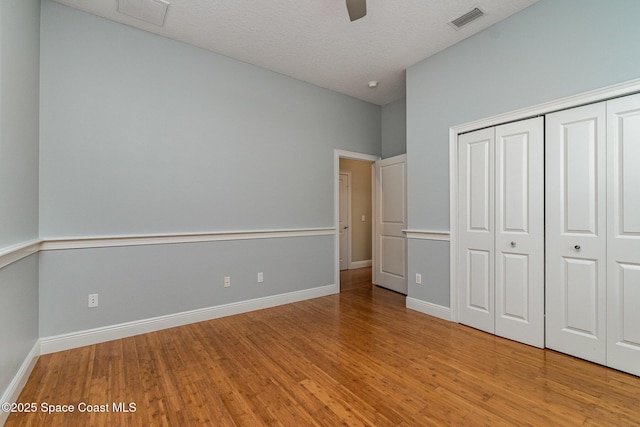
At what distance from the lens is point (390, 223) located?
4438 millimetres

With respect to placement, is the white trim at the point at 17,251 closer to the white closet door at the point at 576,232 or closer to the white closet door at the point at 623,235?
the white closet door at the point at 576,232

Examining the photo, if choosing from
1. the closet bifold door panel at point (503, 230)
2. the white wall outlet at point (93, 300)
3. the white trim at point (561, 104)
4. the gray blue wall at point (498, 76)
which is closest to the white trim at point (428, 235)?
the gray blue wall at point (498, 76)

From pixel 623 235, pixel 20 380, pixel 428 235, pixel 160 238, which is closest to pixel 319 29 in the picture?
pixel 428 235

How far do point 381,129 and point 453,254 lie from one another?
260 cm

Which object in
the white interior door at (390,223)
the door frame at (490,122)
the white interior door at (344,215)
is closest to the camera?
the door frame at (490,122)

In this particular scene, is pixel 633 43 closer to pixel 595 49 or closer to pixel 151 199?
pixel 595 49

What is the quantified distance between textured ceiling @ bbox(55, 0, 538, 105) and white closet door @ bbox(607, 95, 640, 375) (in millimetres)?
1360

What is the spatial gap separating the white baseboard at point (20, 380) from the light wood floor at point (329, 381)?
43 mm

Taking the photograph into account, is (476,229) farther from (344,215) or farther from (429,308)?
(344,215)

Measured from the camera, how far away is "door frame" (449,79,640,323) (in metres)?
2.09

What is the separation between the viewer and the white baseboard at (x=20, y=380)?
1604 millimetres

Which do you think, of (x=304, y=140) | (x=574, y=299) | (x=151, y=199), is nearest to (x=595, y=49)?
(x=574, y=299)

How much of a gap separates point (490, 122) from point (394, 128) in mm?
1913

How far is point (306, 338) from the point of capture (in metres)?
2.67
